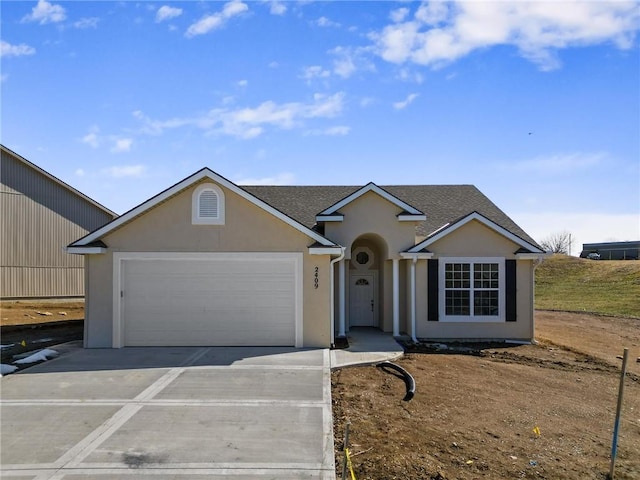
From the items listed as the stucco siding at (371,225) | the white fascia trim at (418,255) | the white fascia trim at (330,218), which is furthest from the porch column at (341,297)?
the white fascia trim at (418,255)

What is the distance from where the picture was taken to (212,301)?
41.3 feet

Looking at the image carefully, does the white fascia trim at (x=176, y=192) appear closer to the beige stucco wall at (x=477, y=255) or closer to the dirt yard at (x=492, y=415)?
the dirt yard at (x=492, y=415)

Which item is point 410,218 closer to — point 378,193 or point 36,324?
point 378,193

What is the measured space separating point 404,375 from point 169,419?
192 inches

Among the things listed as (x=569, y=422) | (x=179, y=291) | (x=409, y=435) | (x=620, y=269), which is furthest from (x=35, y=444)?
(x=620, y=269)

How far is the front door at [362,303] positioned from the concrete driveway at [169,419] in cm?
610

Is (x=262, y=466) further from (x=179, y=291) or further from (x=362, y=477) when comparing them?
(x=179, y=291)

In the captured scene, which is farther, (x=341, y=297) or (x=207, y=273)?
(x=341, y=297)

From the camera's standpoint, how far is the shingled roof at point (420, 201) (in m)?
17.3

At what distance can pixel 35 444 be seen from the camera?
6.29 meters

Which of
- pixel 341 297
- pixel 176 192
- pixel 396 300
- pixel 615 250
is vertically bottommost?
pixel 396 300

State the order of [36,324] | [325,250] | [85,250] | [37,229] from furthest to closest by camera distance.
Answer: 1. [37,229]
2. [36,324]
3. [325,250]
4. [85,250]

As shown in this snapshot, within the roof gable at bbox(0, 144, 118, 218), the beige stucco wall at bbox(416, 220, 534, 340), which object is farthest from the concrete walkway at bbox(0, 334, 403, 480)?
the roof gable at bbox(0, 144, 118, 218)

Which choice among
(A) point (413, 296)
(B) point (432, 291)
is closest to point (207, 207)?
(A) point (413, 296)
